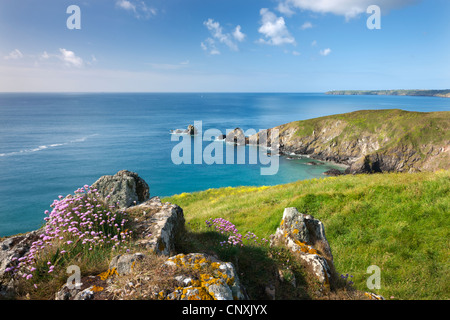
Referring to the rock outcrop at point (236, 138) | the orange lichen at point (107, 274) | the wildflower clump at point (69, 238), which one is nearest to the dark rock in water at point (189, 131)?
the rock outcrop at point (236, 138)

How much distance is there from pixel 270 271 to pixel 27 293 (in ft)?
16.6

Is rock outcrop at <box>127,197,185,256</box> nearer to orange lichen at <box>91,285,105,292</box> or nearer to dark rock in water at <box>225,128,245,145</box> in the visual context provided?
orange lichen at <box>91,285,105,292</box>

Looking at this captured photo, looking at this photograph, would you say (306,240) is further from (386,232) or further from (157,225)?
(386,232)

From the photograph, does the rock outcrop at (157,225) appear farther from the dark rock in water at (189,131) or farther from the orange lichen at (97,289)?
the dark rock in water at (189,131)

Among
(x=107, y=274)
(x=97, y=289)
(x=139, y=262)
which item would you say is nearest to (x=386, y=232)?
(x=139, y=262)

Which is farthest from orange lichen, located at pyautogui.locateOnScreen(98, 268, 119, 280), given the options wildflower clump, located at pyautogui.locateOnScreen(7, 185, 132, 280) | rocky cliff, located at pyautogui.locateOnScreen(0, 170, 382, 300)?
wildflower clump, located at pyautogui.locateOnScreen(7, 185, 132, 280)

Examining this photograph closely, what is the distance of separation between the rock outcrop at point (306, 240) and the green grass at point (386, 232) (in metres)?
0.68

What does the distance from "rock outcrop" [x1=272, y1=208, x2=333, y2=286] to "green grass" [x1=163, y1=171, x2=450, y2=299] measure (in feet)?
2.24

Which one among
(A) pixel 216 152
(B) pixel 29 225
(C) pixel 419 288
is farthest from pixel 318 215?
(A) pixel 216 152

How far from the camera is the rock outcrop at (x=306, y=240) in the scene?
6.51 m

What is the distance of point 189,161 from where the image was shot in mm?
88438

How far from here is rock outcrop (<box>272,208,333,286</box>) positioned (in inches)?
256

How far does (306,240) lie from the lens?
7.76 metres

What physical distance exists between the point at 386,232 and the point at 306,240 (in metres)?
5.93
